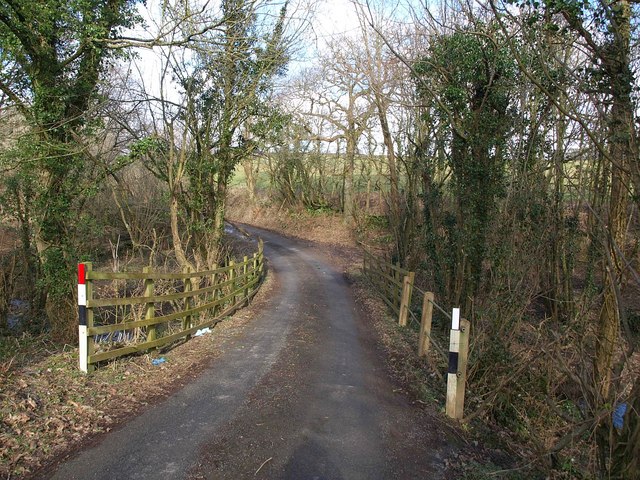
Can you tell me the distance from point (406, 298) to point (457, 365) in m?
4.97

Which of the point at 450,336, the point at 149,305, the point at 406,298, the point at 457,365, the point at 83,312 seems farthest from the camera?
the point at 406,298

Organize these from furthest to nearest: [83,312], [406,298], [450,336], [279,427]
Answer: [406,298] → [450,336] → [83,312] → [279,427]

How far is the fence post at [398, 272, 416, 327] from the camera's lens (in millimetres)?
10703

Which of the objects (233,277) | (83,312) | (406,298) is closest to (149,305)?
(83,312)

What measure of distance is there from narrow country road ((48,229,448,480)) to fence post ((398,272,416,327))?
6.88ft

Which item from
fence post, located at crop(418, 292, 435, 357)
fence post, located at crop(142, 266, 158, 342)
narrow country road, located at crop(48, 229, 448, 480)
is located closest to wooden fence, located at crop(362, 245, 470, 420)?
fence post, located at crop(418, 292, 435, 357)

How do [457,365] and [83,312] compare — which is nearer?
[457,365]

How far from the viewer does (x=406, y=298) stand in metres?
10.8

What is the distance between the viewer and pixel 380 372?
760 centimetres

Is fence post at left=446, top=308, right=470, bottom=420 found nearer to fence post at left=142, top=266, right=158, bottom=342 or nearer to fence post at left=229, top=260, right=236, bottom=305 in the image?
→ fence post at left=142, top=266, right=158, bottom=342

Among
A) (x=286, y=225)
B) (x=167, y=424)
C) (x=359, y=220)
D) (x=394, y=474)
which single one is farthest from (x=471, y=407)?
(x=286, y=225)

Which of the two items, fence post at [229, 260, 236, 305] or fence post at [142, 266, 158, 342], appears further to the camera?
fence post at [229, 260, 236, 305]

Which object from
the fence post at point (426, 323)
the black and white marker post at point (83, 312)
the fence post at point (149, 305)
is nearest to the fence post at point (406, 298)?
the fence post at point (426, 323)

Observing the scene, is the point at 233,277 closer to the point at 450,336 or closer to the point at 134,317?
the point at 134,317
